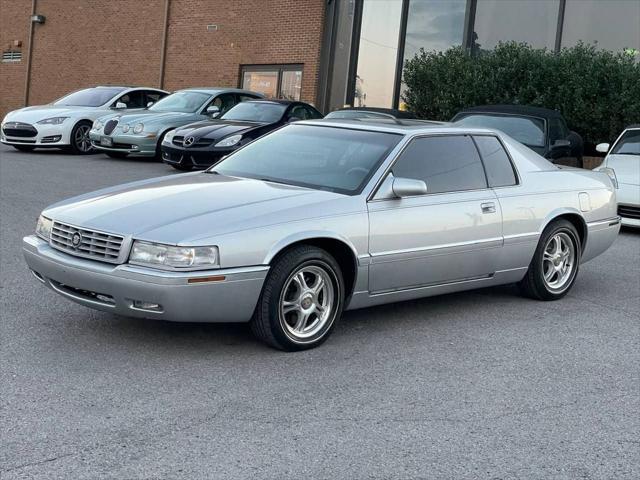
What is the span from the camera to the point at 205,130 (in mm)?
14539

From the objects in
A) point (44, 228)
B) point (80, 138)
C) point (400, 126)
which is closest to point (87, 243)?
point (44, 228)

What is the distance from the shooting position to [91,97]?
18719mm

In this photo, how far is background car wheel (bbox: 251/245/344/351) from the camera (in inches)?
199

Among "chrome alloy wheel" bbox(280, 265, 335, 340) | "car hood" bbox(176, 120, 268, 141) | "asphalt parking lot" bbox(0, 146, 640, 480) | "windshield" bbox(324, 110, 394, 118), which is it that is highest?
"windshield" bbox(324, 110, 394, 118)

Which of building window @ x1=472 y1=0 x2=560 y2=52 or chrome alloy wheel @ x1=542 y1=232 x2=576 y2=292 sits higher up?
building window @ x1=472 y1=0 x2=560 y2=52

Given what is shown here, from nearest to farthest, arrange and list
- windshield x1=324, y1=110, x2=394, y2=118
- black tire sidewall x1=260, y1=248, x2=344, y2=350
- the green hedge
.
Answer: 1. black tire sidewall x1=260, y1=248, x2=344, y2=350
2. windshield x1=324, y1=110, x2=394, y2=118
3. the green hedge

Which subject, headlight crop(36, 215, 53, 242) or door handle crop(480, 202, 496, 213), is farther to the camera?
door handle crop(480, 202, 496, 213)

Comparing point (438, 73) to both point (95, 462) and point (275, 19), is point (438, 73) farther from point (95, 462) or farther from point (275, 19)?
point (95, 462)

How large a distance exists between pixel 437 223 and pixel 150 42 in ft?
74.0

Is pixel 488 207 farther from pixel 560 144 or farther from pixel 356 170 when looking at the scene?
pixel 560 144

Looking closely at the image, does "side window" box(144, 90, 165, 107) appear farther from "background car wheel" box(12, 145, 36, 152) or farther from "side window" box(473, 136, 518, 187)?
"side window" box(473, 136, 518, 187)

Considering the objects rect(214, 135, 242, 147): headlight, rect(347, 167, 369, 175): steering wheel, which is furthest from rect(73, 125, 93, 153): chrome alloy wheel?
rect(347, 167, 369, 175): steering wheel

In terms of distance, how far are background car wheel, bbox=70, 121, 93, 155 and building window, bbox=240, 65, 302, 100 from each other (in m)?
7.07

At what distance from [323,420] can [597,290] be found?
13.9 ft
